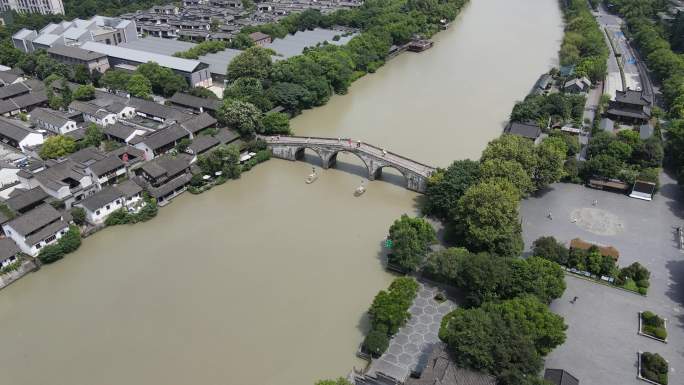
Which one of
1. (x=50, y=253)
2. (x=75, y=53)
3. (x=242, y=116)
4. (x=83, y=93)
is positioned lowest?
(x=50, y=253)

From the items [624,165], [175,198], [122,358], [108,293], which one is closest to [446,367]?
[122,358]

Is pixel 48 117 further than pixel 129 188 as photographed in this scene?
Yes

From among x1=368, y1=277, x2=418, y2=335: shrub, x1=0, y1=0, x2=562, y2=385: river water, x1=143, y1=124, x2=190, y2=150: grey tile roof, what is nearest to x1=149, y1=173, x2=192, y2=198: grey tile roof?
x1=0, y1=0, x2=562, y2=385: river water

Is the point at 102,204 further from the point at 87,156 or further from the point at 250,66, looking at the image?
the point at 250,66

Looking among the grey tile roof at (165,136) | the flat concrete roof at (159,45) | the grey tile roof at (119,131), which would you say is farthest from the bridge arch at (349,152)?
the flat concrete roof at (159,45)

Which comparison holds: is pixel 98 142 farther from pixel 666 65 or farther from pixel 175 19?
pixel 666 65

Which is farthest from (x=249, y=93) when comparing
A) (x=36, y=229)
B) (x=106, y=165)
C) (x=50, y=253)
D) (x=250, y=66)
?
(x=50, y=253)
